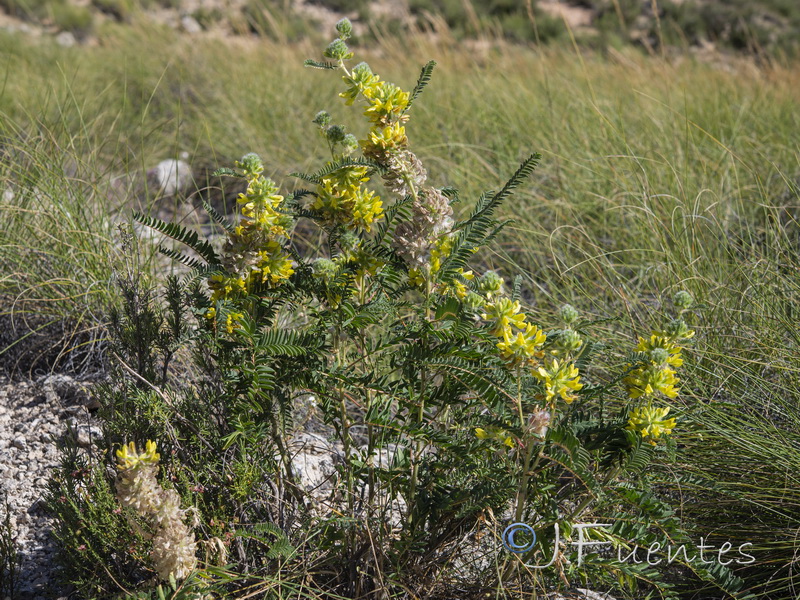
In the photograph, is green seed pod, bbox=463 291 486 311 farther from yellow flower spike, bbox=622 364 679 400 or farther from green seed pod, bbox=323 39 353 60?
green seed pod, bbox=323 39 353 60

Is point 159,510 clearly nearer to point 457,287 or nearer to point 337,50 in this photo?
point 457,287

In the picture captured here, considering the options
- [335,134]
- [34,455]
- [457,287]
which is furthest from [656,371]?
[34,455]

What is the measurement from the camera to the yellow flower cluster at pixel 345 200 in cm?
137

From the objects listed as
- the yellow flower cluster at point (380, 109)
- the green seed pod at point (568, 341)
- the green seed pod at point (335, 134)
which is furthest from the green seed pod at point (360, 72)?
the green seed pod at point (568, 341)

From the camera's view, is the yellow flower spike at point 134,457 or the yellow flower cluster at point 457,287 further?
the yellow flower cluster at point 457,287

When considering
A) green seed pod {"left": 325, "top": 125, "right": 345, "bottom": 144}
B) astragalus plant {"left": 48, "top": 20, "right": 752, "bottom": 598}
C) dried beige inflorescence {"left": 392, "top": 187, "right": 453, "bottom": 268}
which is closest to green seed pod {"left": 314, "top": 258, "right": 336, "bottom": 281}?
astragalus plant {"left": 48, "top": 20, "right": 752, "bottom": 598}

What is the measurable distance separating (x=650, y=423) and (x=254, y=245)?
0.75 meters

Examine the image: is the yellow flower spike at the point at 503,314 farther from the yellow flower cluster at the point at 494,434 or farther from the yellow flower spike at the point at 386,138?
the yellow flower spike at the point at 386,138

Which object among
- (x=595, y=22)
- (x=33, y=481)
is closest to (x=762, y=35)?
(x=595, y=22)

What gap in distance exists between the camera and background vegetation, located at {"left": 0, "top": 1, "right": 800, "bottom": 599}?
5.79ft

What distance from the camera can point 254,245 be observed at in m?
1.36

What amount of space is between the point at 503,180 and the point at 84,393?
6.09ft

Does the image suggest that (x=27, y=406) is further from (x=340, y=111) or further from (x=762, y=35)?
(x=762, y=35)

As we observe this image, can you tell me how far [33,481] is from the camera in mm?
1845
